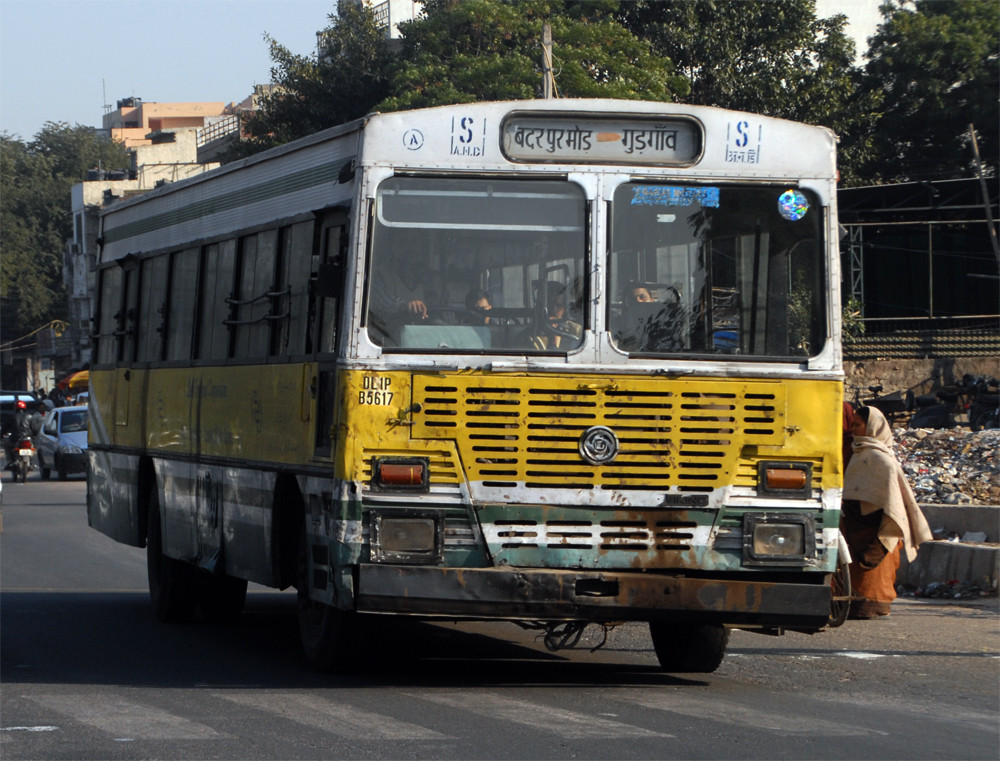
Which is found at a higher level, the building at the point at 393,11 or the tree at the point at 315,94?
the building at the point at 393,11

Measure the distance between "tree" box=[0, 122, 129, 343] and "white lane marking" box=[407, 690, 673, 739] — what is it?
77543 millimetres

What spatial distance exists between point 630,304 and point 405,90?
25.7 meters

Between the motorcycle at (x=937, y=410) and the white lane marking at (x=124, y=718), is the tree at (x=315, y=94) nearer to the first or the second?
the motorcycle at (x=937, y=410)

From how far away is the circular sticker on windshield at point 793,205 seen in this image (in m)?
7.67

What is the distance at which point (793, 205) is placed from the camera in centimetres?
768

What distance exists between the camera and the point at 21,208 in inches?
3415

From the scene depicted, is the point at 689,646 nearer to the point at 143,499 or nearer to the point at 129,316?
the point at 143,499

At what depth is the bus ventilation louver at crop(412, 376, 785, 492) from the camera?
24.0 feet

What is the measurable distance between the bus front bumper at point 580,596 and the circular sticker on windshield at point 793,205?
1810 mm

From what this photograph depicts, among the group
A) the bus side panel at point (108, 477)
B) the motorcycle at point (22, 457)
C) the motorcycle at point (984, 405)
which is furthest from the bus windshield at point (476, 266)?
the motorcycle at point (22, 457)

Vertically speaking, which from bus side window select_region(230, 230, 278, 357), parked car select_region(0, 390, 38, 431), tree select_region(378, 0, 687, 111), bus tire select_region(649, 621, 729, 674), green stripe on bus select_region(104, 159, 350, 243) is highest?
tree select_region(378, 0, 687, 111)

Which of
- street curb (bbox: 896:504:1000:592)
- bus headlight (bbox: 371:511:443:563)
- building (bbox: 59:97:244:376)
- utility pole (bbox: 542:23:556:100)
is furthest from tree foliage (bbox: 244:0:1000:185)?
building (bbox: 59:97:244:376)

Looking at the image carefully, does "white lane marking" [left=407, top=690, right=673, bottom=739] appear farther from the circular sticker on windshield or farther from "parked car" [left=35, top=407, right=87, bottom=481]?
"parked car" [left=35, top=407, right=87, bottom=481]

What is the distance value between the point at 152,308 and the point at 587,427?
16.9 ft
